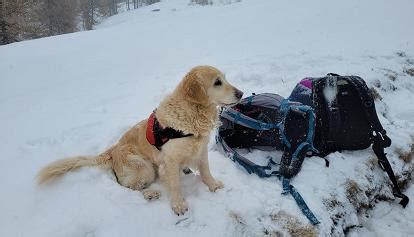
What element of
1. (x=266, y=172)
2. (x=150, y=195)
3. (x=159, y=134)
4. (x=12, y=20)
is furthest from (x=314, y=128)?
(x=12, y=20)

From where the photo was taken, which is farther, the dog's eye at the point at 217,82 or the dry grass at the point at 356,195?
the dry grass at the point at 356,195

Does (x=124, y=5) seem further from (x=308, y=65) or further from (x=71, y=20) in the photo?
(x=308, y=65)

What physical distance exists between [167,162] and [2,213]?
176cm

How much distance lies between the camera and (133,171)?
358 cm

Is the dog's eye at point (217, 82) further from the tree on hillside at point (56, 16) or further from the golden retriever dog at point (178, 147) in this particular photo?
the tree on hillside at point (56, 16)

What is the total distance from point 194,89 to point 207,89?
145 millimetres

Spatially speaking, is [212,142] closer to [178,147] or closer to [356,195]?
[178,147]

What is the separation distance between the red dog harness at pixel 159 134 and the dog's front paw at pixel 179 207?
601mm

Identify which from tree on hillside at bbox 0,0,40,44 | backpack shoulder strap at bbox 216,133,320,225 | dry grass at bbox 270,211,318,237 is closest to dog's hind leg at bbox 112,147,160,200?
backpack shoulder strap at bbox 216,133,320,225

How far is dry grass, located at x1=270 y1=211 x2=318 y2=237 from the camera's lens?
3.27m

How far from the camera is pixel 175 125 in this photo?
11.0ft

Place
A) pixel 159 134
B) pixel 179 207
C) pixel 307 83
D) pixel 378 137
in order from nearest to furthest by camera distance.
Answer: pixel 179 207, pixel 159 134, pixel 378 137, pixel 307 83

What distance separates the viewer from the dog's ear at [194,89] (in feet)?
10.9

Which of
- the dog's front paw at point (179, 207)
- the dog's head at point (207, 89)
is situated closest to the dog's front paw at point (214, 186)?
the dog's front paw at point (179, 207)
